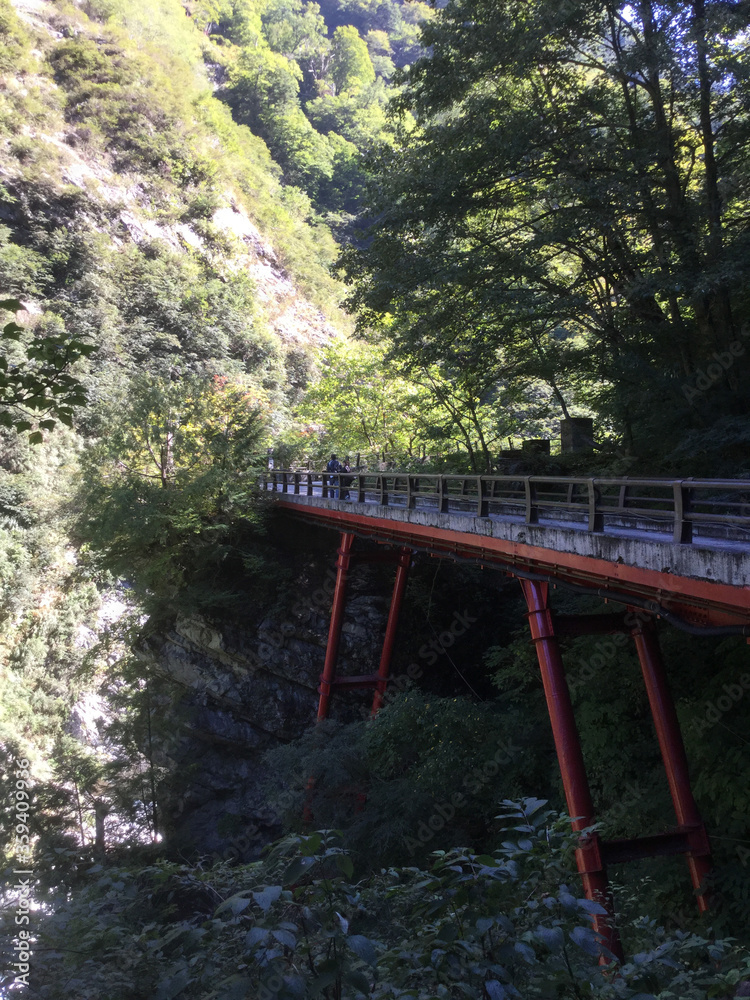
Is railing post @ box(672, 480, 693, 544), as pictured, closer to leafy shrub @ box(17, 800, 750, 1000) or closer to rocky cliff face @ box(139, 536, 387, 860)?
leafy shrub @ box(17, 800, 750, 1000)

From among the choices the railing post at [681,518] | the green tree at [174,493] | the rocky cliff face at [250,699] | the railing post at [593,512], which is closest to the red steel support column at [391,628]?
the rocky cliff face at [250,699]

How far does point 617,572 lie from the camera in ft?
20.4

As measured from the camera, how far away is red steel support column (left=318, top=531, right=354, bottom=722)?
15789 millimetres

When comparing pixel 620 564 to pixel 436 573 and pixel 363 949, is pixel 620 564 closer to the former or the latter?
pixel 363 949

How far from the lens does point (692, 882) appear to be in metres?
7.95

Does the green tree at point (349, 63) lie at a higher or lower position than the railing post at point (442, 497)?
higher

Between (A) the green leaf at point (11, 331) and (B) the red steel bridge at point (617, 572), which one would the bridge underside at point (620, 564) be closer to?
(B) the red steel bridge at point (617, 572)

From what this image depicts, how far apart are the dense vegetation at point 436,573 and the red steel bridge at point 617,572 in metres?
0.58

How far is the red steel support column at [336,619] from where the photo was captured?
15789 millimetres

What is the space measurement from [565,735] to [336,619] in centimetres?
905

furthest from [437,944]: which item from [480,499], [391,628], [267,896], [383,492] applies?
[391,628]

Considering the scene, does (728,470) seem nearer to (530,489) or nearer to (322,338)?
(530,489)

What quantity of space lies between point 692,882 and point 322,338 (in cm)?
4306

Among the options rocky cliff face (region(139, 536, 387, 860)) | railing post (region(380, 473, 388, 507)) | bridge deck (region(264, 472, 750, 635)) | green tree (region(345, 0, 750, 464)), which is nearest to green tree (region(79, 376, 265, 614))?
rocky cliff face (region(139, 536, 387, 860))
